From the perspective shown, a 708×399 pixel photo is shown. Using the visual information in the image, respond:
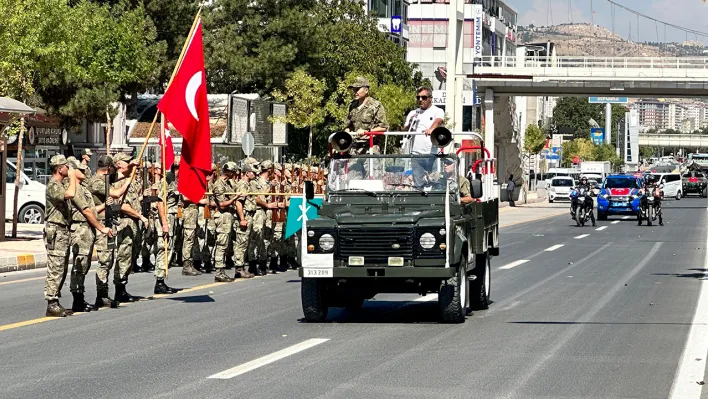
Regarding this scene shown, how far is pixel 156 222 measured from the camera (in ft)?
73.0

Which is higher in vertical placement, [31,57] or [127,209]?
[31,57]

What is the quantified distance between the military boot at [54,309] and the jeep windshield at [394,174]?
3457 mm

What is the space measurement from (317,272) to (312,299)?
0.49 meters

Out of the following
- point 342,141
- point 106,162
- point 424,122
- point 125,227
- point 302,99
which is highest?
point 302,99

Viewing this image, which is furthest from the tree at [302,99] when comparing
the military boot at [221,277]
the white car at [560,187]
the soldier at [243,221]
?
the military boot at [221,277]

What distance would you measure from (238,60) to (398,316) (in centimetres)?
4503

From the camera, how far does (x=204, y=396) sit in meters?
9.31

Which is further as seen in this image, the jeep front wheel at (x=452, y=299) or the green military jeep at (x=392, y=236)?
the jeep front wheel at (x=452, y=299)

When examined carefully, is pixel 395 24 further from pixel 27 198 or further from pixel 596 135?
pixel 596 135

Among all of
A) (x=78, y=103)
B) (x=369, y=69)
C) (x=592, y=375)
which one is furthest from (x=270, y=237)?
(x=369, y=69)

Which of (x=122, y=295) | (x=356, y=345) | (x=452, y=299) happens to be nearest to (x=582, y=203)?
(x=122, y=295)

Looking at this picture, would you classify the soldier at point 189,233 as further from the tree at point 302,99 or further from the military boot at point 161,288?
the tree at point 302,99

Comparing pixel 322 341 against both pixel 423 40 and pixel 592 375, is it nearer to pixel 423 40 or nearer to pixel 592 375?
pixel 592 375

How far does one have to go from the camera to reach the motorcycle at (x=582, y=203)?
152 ft
